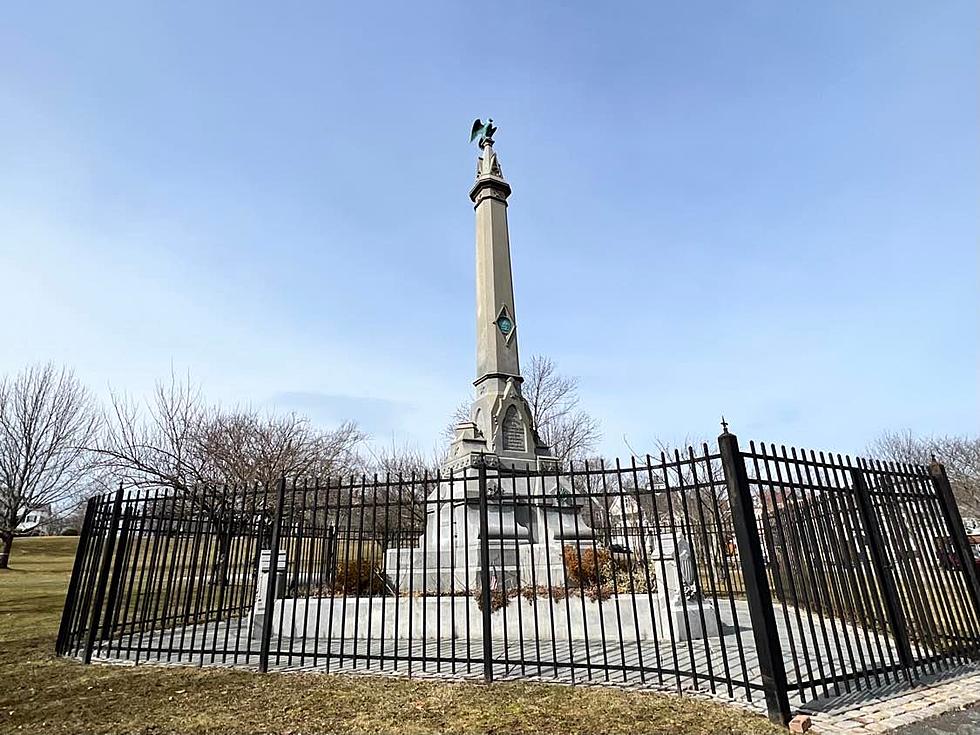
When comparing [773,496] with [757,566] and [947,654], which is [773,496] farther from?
[947,654]

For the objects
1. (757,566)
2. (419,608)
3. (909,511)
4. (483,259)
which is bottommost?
(419,608)

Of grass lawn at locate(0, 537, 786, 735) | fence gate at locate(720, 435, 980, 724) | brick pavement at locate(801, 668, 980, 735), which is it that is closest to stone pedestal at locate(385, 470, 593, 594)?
grass lawn at locate(0, 537, 786, 735)

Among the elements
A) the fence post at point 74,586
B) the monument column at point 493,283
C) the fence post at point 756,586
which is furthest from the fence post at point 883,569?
the fence post at point 74,586

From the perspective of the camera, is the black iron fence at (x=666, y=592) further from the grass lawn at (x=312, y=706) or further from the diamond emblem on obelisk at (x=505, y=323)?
the diamond emblem on obelisk at (x=505, y=323)

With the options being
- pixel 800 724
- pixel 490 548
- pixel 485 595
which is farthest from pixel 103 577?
pixel 800 724

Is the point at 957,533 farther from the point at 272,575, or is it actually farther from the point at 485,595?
the point at 272,575

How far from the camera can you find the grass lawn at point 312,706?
4.51m

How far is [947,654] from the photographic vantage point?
6059 millimetres

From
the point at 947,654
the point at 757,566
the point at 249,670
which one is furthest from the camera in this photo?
the point at 249,670

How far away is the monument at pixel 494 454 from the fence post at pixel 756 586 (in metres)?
4.36

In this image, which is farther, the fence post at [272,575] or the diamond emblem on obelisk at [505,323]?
the diamond emblem on obelisk at [505,323]

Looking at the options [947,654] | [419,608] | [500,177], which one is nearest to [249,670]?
[419,608]

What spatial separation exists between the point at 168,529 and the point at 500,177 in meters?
11.7

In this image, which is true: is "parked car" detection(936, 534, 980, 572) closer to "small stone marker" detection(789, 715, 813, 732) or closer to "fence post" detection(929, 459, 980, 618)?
"fence post" detection(929, 459, 980, 618)
